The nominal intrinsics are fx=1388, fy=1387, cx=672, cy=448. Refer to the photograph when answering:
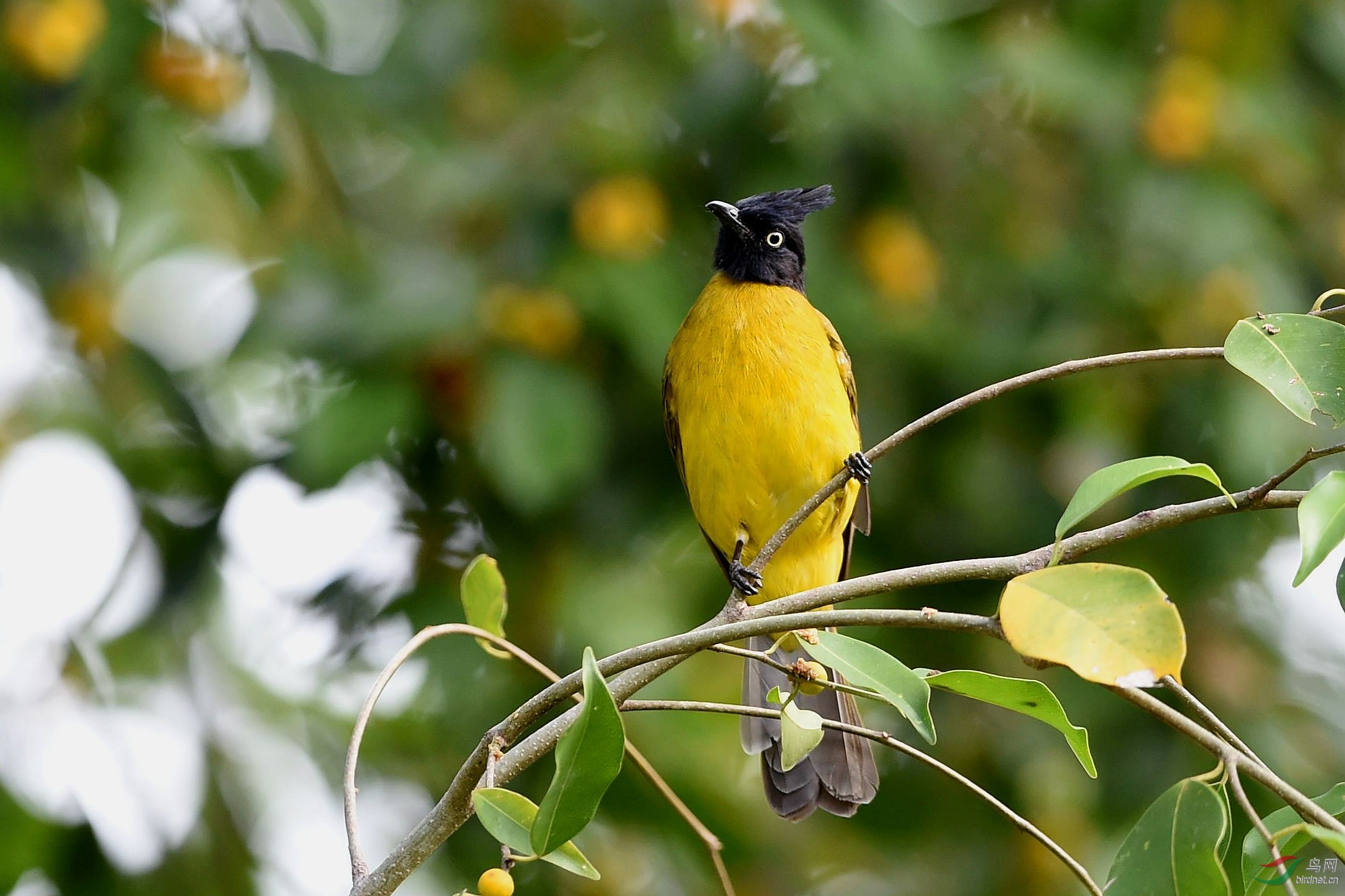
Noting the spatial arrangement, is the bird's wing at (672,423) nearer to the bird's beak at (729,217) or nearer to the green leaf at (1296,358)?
the bird's beak at (729,217)

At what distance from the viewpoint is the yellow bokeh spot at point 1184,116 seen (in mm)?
4172

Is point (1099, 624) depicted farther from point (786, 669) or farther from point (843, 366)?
point (843, 366)

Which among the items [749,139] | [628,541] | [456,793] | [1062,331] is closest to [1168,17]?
[1062,331]

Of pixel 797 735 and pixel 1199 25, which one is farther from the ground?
pixel 797 735

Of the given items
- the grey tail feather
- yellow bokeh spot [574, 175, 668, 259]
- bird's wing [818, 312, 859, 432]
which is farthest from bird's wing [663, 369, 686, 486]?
the grey tail feather

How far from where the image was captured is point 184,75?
13.2 ft

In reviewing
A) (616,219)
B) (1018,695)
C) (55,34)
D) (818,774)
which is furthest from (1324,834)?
(55,34)

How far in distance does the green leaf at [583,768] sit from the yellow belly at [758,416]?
2.15m

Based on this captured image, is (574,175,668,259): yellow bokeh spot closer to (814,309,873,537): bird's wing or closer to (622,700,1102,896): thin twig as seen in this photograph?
(814,309,873,537): bird's wing

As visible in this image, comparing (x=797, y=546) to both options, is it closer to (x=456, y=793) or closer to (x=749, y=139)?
(x=749, y=139)

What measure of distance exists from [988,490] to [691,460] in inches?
40.7

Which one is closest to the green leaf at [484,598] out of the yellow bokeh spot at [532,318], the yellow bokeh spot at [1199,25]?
the yellow bokeh spot at [532,318]

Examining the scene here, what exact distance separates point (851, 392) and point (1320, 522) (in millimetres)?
2590

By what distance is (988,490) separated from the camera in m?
4.27
